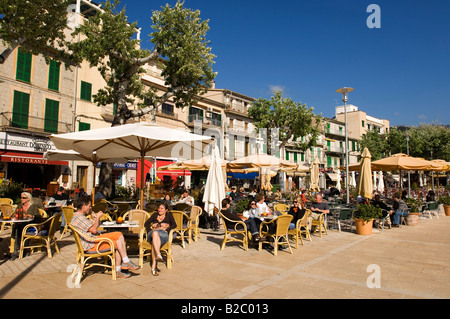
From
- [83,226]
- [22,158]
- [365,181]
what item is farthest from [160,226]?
[22,158]

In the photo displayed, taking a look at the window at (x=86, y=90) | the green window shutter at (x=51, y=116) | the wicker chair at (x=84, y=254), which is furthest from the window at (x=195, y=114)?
the wicker chair at (x=84, y=254)

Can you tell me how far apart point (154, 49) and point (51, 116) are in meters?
10.1

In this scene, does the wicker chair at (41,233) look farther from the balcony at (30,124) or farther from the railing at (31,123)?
the railing at (31,123)

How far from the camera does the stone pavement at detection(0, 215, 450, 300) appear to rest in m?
4.00

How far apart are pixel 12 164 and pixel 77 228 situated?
55.3ft

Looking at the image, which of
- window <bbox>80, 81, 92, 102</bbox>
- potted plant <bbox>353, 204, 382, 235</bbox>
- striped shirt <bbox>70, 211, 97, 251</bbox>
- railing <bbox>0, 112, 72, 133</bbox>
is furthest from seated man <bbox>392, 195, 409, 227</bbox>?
window <bbox>80, 81, 92, 102</bbox>

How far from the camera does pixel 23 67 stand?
1809cm

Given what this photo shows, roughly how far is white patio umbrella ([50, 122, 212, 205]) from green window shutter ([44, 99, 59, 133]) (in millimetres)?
11923

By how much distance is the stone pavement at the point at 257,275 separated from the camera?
4.00 metres

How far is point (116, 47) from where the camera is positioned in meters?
12.2

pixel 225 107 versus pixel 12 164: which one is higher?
pixel 225 107
